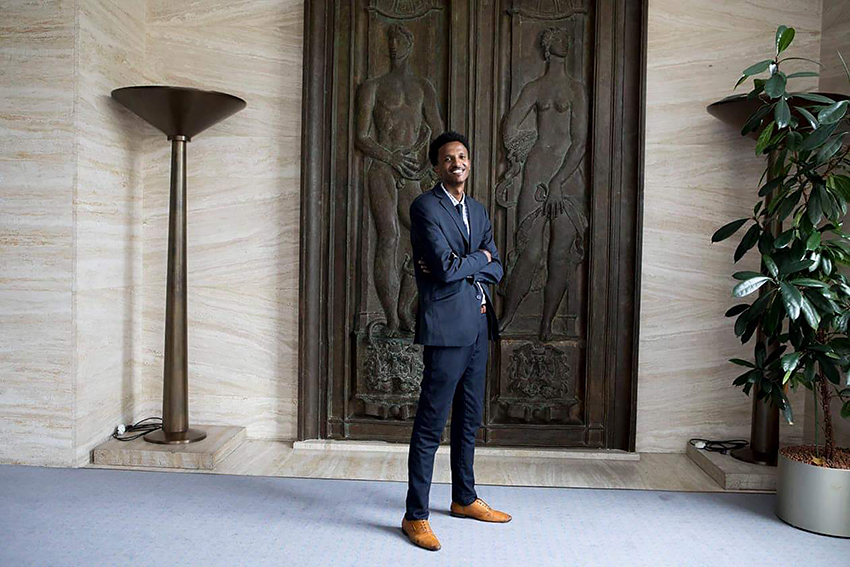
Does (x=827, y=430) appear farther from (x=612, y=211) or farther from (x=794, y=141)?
(x=612, y=211)

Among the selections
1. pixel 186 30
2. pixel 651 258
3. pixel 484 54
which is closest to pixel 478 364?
pixel 651 258

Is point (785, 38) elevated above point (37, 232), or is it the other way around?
point (785, 38)

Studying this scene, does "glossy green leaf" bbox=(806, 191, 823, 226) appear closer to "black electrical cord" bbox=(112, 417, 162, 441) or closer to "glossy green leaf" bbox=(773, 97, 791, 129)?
"glossy green leaf" bbox=(773, 97, 791, 129)

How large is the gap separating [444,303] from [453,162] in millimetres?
570


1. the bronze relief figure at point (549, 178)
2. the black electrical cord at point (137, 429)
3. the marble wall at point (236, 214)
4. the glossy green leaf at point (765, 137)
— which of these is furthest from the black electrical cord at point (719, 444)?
the black electrical cord at point (137, 429)

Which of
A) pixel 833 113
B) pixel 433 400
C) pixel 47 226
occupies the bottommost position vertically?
pixel 433 400

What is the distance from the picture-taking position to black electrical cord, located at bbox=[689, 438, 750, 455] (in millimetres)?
4332

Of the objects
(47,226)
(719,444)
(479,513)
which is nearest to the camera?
(479,513)

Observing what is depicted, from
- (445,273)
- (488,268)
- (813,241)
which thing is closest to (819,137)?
(813,241)

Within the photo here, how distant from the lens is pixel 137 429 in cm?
→ 446

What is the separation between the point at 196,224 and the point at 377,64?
142 cm

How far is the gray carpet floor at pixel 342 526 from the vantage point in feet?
9.71

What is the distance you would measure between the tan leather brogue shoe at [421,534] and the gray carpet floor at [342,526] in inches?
1.5

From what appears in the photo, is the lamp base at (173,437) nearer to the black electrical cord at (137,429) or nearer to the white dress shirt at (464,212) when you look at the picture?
the black electrical cord at (137,429)
